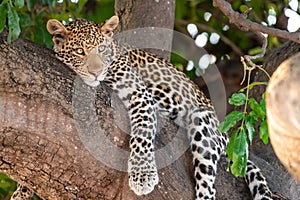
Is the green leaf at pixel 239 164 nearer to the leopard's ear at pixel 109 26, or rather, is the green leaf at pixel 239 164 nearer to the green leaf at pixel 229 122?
the green leaf at pixel 229 122

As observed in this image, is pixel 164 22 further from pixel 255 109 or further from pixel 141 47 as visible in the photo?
pixel 255 109

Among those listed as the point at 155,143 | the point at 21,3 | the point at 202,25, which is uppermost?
the point at 21,3

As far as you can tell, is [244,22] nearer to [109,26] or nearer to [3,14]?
[109,26]

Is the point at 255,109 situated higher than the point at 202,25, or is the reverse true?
the point at 255,109

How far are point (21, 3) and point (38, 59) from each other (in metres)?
0.29

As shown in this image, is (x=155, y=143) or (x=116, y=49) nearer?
(x=155, y=143)

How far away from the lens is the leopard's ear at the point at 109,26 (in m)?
4.06

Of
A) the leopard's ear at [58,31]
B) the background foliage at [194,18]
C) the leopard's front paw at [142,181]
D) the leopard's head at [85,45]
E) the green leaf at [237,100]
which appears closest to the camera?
the green leaf at [237,100]

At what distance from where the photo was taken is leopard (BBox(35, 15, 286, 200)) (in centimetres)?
361

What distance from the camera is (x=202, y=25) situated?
20.4 feet

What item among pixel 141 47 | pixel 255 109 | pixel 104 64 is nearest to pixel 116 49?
pixel 104 64

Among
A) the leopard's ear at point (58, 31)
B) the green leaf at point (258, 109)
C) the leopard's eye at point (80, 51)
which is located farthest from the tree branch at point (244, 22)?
the leopard's ear at point (58, 31)

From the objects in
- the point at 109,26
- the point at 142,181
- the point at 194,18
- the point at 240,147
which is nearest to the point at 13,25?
the point at 109,26

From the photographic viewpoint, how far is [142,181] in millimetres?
3455
